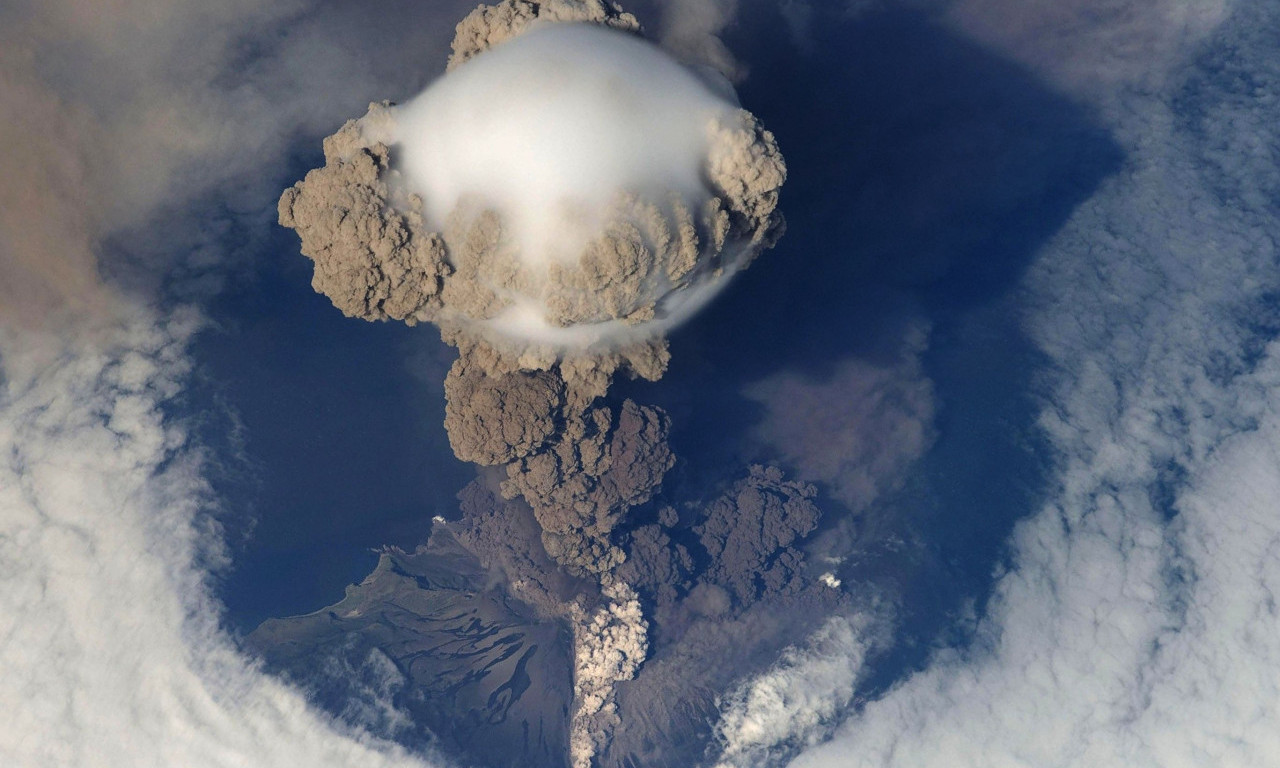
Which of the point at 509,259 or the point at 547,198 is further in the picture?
the point at 509,259

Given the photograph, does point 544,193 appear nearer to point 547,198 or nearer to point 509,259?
point 547,198

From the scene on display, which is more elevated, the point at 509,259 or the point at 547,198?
the point at 547,198

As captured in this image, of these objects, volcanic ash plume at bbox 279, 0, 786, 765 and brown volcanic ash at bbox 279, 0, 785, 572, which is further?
brown volcanic ash at bbox 279, 0, 785, 572

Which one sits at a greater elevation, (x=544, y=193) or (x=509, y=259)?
(x=544, y=193)

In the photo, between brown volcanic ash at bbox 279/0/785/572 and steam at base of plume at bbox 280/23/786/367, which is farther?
brown volcanic ash at bbox 279/0/785/572

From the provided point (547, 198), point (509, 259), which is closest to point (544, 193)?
point (547, 198)

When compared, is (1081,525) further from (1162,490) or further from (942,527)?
(942,527)

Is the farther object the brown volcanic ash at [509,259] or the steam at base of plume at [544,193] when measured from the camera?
the brown volcanic ash at [509,259]

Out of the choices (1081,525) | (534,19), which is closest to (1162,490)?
(1081,525)
